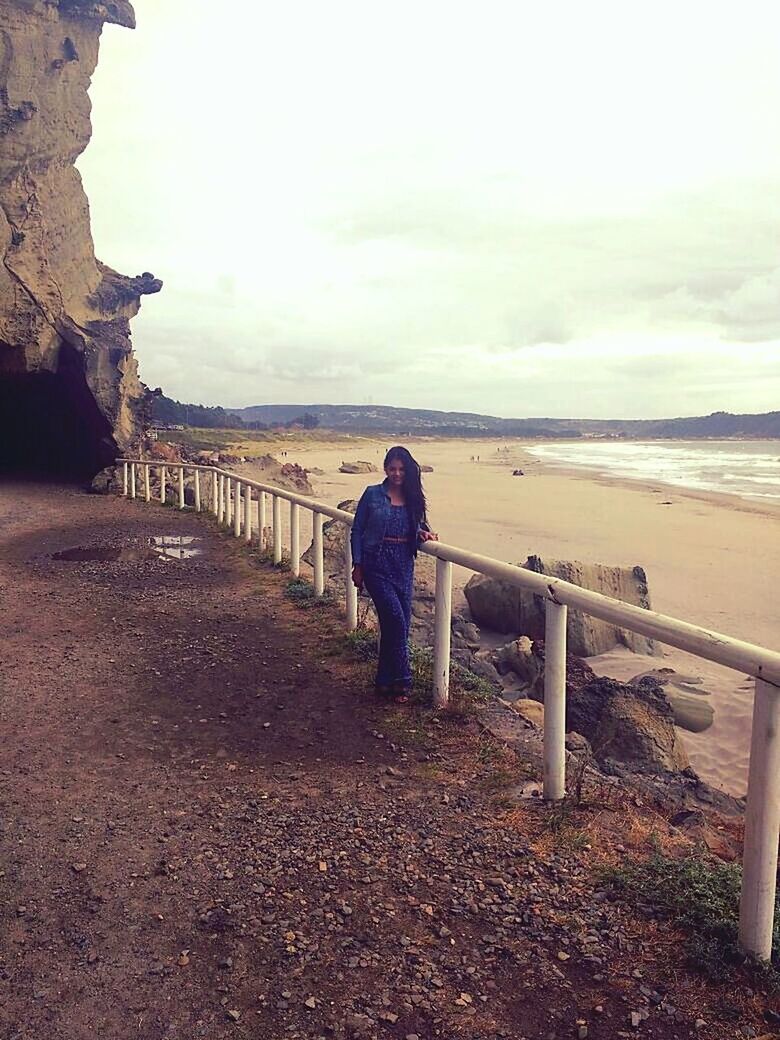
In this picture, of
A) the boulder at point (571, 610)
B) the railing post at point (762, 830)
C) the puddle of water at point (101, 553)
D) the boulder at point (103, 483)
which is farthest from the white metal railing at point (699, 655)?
the boulder at point (103, 483)

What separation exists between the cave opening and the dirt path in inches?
674

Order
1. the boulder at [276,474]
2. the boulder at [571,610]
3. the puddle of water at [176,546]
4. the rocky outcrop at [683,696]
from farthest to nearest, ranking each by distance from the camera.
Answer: the boulder at [276,474] → the puddle of water at [176,546] → the boulder at [571,610] → the rocky outcrop at [683,696]

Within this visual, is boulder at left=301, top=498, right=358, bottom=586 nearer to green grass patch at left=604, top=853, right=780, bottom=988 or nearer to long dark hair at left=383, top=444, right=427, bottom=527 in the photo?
long dark hair at left=383, top=444, right=427, bottom=527

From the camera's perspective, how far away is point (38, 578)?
988 cm

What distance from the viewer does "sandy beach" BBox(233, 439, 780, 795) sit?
8312mm

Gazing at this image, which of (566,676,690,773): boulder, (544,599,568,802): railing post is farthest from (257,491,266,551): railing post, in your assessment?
(544,599,568,802): railing post

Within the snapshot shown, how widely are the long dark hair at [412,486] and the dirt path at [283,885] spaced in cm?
137

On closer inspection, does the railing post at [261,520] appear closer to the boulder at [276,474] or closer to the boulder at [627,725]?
the boulder at [627,725]

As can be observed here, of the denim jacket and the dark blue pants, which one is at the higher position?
the denim jacket

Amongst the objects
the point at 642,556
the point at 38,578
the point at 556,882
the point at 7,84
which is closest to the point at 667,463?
the point at 642,556

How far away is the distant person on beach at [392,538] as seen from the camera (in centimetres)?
534

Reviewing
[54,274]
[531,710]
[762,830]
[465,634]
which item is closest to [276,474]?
[54,274]

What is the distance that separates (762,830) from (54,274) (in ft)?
76.2

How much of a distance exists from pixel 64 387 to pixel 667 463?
157ft
